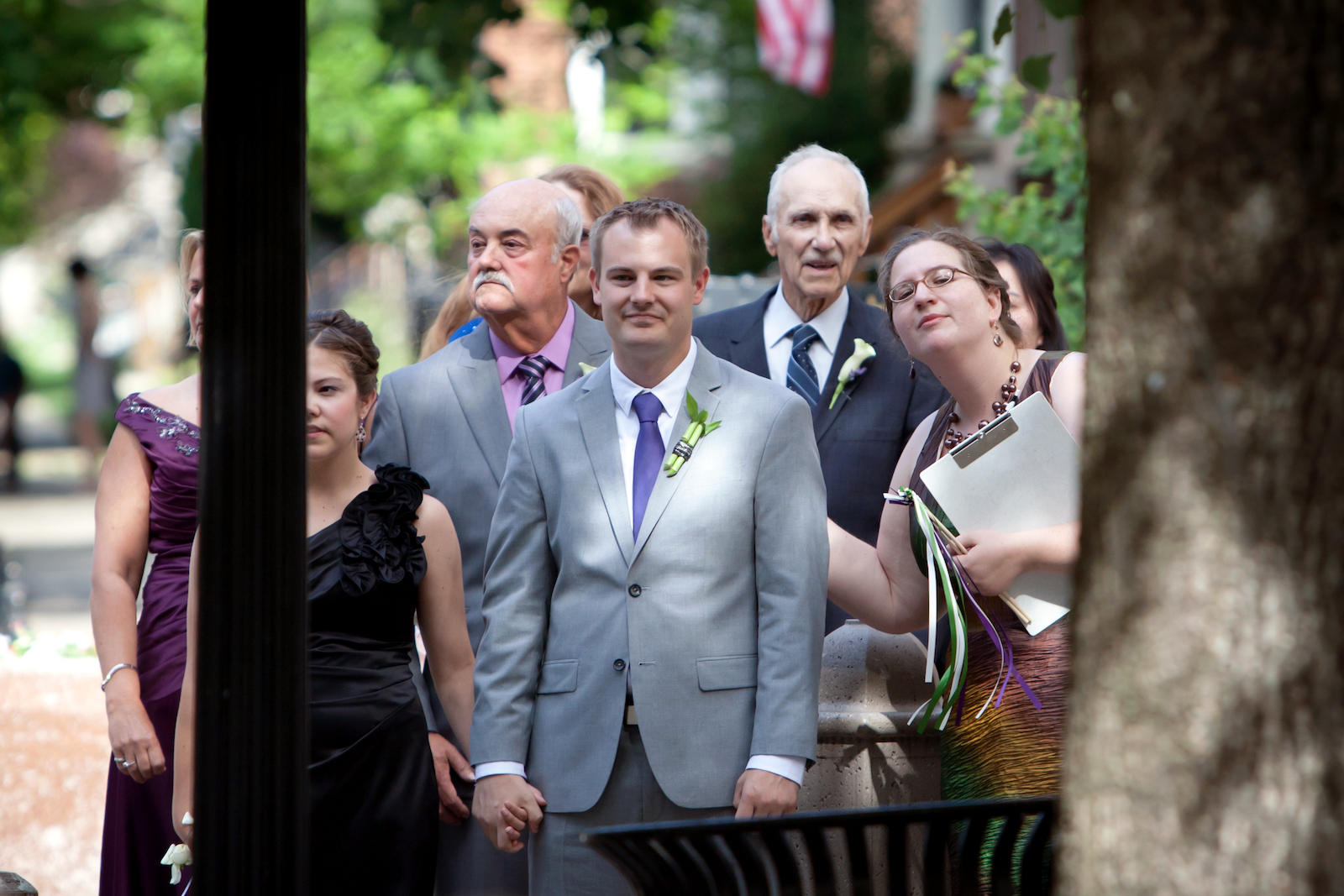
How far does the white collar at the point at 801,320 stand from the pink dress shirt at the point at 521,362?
0.69 metres

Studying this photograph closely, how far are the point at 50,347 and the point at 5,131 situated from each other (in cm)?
5059

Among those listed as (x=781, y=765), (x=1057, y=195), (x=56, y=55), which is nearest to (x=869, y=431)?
(x=781, y=765)

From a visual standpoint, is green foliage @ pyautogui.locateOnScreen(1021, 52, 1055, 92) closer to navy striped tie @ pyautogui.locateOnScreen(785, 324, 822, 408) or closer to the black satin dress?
navy striped tie @ pyautogui.locateOnScreen(785, 324, 822, 408)

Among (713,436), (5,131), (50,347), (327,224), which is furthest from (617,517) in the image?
(50,347)

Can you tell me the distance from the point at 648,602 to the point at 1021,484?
0.85m

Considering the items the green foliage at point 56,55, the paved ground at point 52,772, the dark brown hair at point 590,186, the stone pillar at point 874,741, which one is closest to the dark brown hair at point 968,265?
the stone pillar at point 874,741

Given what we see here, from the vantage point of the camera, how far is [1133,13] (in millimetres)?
1449

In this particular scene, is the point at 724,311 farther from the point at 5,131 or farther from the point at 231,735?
the point at 5,131

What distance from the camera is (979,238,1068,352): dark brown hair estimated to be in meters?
4.41

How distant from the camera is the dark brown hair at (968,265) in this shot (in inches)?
131

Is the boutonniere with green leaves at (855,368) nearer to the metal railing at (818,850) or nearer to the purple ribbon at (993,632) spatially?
the purple ribbon at (993,632)

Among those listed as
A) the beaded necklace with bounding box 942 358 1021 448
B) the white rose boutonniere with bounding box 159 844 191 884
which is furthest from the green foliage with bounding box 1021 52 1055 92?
the white rose boutonniere with bounding box 159 844 191 884

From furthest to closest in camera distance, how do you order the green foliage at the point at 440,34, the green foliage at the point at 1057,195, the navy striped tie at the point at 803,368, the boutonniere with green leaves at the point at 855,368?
the green foliage at the point at 440,34, the green foliage at the point at 1057,195, the navy striped tie at the point at 803,368, the boutonniere with green leaves at the point at 855,368

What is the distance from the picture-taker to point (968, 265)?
3320 millimetres
